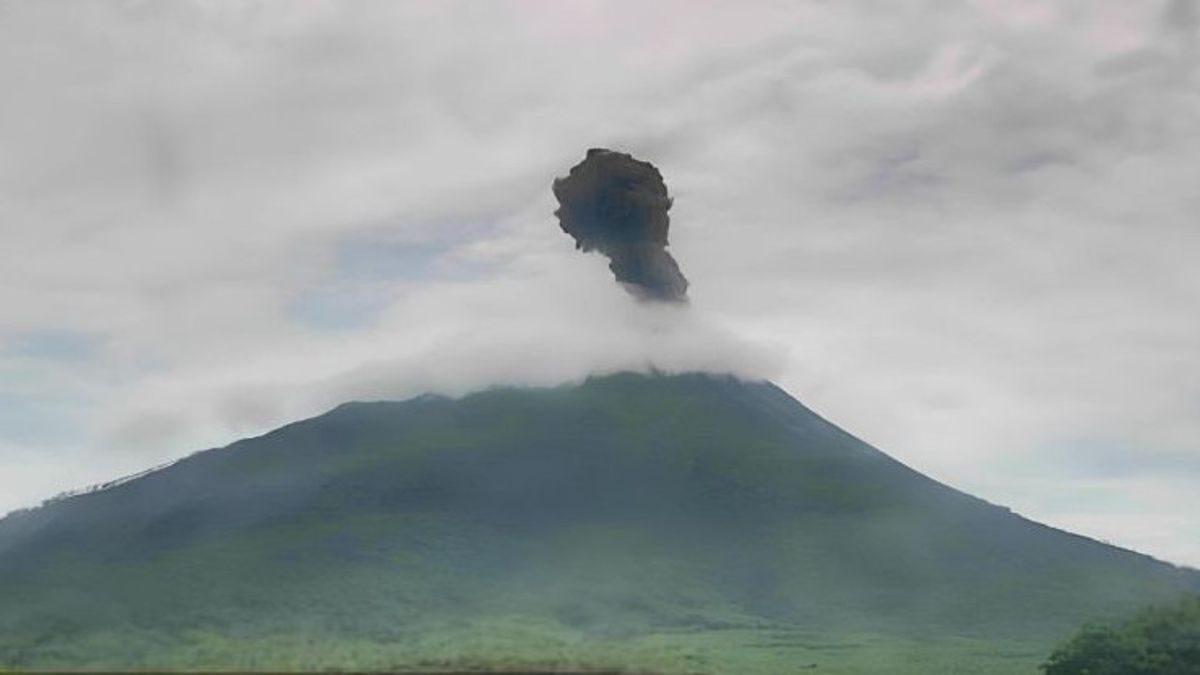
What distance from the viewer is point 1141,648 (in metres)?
119

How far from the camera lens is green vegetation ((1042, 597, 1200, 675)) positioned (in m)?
119

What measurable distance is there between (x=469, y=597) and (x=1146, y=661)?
288 ft

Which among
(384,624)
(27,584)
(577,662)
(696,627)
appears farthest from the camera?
(27,584)

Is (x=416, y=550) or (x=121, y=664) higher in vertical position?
(x=416, y=550)

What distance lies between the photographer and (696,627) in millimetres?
172375

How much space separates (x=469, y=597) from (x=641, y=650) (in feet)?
129

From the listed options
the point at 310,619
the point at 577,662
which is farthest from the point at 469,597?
the point at 577,662

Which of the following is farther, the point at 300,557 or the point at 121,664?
the point at 300,557

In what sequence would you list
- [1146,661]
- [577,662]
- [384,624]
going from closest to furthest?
[577,662]
[1146,661]
[384,624]

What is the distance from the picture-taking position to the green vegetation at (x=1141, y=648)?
119125mm

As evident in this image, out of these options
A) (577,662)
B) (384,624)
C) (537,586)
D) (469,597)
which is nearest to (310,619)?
(384,624)

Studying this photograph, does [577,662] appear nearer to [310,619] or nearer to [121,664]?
[121,664]

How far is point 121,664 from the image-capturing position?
124562 mm

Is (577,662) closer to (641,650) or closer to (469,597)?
(641,650)
